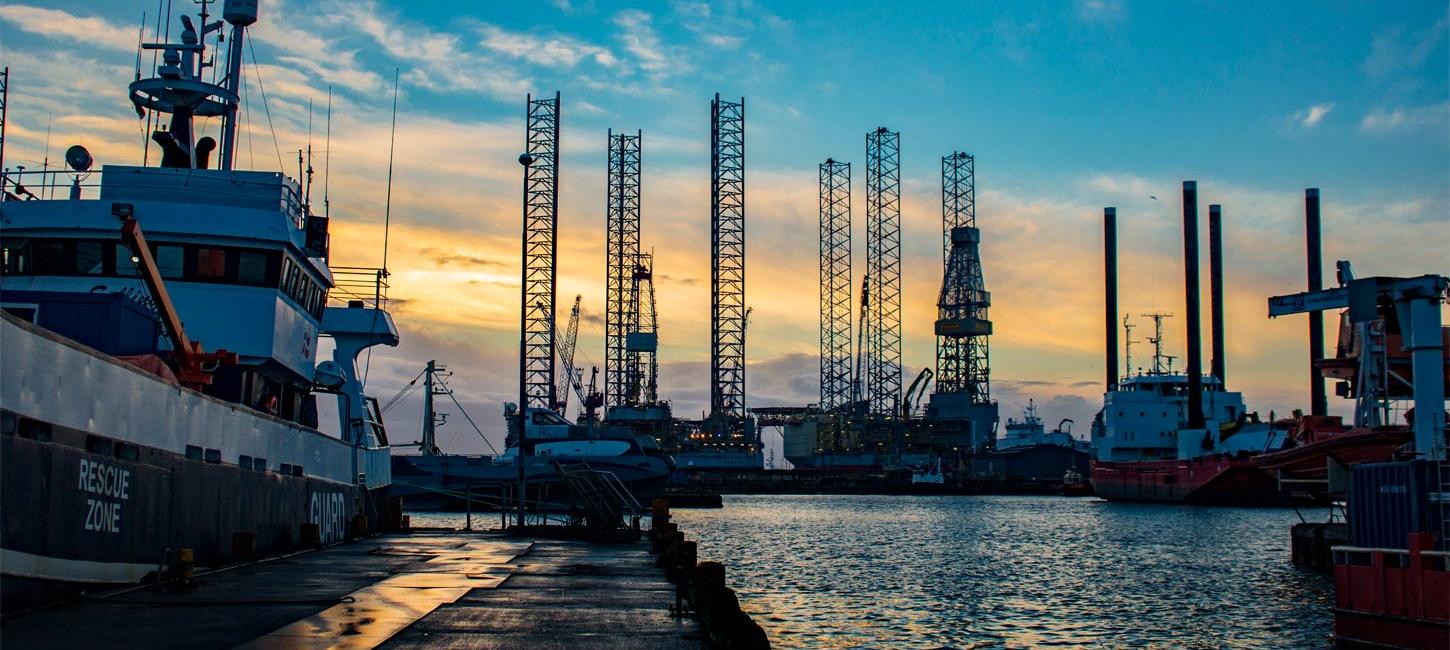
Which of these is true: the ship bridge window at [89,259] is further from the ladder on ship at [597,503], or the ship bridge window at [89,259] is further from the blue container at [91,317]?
the ladder on ship at [597,503]

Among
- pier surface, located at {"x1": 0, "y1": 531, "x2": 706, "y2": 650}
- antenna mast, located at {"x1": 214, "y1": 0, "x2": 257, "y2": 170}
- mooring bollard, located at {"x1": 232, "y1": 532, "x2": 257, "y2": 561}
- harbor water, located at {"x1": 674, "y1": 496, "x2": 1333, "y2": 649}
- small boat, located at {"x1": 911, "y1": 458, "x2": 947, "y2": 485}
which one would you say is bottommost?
harbor water, located at {"x1": 674, "y1": 496, "x2": 1333, "y2": 649}

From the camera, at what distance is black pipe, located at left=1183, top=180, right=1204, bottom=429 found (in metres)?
125

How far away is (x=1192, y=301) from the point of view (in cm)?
13000

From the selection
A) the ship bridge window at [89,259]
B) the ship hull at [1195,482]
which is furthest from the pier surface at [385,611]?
the ship hull at [1195,482]

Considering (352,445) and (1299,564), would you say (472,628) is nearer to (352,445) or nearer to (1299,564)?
(352,445)

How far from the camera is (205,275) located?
28.0m

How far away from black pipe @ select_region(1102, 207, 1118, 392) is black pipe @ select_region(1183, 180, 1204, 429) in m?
16.1

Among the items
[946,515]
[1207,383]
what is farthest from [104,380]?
[1207,383]

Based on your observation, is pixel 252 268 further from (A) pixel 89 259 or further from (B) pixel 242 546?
(B) pixel 242 546

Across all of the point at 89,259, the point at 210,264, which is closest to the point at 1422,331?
the point at 210,264

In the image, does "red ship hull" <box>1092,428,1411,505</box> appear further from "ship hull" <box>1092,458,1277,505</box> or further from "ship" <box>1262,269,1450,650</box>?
"ship" <box>1262,269,1450,650</box>

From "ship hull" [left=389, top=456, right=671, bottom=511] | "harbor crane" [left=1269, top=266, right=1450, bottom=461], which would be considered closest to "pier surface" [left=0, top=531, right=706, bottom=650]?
"harbor crane" [left=1269, top=266, right=1450, bottom=461]

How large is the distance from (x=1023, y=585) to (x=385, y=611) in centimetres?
3052

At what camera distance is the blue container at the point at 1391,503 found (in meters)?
25.2
